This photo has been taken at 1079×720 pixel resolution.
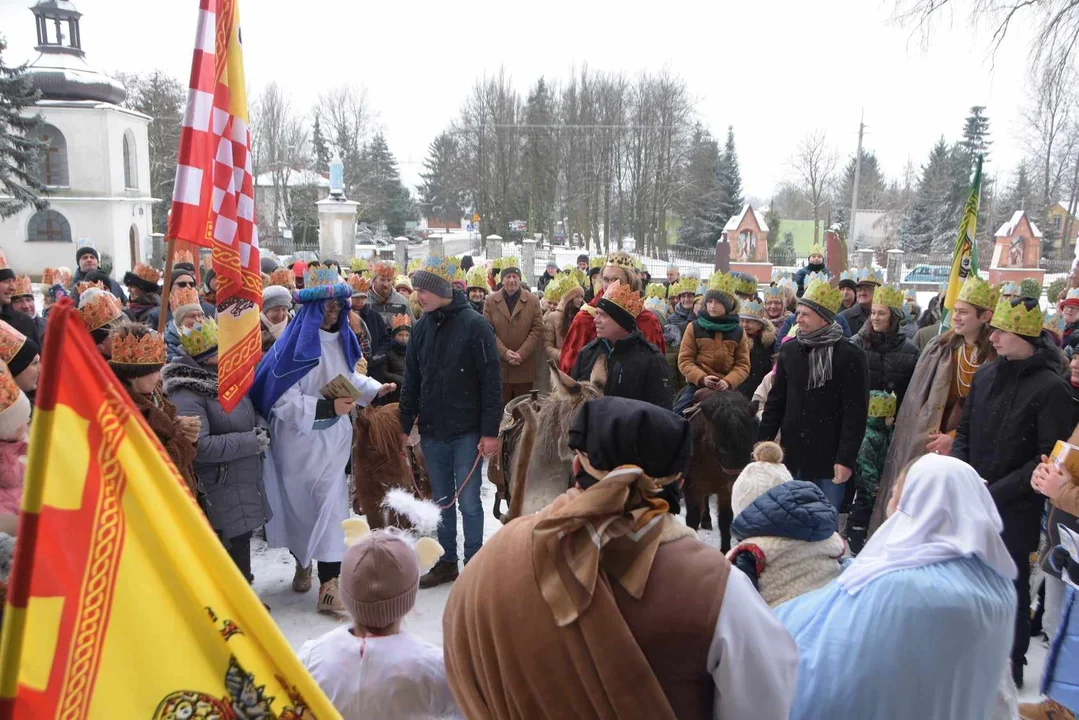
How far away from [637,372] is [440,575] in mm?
2067

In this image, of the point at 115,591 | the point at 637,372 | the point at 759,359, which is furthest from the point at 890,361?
the point at 115,591

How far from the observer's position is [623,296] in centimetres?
502

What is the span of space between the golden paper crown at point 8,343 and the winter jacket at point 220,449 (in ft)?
2.40

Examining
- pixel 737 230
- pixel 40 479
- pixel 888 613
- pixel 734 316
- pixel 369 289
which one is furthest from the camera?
pixel 737 230

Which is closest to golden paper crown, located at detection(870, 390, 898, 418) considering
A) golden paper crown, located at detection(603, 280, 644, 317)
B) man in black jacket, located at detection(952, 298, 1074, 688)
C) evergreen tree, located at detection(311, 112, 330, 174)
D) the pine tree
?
man in black jacket, located at detection(952, 298, 1074, 688)

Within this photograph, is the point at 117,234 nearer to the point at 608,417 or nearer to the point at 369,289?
the point at 369,289

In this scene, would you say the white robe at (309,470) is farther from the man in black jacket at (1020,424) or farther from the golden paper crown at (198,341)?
the man in black jacket at (1020,424)

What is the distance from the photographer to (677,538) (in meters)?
1.91

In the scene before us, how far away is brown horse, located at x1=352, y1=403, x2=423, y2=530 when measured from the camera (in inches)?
225

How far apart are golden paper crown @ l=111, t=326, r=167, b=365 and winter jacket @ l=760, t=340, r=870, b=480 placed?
390 centimetres

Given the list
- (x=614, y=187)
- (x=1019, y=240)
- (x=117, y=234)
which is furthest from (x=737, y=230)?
(x=117, y=234)

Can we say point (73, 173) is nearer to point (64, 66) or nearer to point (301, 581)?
point (64, 66)

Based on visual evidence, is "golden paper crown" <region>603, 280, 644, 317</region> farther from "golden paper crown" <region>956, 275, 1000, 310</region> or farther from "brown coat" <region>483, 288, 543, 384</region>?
"brown coat" <region>483, 288, 543, 384</region>

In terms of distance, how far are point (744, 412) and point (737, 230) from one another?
3464 centimetres
